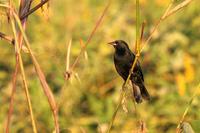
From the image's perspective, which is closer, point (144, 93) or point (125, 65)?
point (144, 93)

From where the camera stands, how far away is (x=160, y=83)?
17.3 ft

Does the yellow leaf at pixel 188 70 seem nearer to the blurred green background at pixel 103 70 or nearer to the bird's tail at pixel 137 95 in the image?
the blurred green background at pixel 103 70

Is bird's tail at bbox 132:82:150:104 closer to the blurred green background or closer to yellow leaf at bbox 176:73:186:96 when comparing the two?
the blurred green background

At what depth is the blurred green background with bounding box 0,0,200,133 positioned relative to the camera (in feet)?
15.5

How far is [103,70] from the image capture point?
548 cm

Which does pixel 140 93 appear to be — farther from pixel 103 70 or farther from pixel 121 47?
pixel 103 70

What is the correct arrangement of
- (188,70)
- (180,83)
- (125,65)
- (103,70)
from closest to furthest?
(125,65), (180,83), (188,70), (103,70)

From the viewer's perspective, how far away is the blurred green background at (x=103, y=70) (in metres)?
4.72

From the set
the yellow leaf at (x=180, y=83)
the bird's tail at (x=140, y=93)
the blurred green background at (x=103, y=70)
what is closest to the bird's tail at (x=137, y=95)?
the bird's tail at (x=140, y=93)

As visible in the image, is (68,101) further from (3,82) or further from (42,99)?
(3,82)

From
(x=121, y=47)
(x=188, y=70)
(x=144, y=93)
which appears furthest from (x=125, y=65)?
(x=188, y=70)

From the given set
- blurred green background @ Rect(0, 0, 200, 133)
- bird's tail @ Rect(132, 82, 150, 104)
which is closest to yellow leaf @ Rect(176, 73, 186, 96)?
blurred green background @ Rect(0, 0, 200, 133)

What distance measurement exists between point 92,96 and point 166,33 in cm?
117

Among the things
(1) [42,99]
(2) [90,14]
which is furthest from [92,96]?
(2) [90,14]
